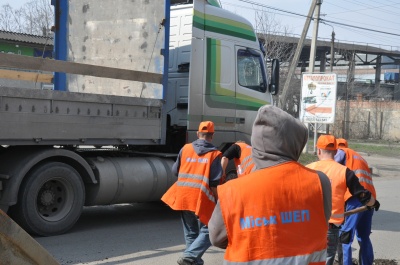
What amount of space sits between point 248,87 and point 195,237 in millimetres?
4491

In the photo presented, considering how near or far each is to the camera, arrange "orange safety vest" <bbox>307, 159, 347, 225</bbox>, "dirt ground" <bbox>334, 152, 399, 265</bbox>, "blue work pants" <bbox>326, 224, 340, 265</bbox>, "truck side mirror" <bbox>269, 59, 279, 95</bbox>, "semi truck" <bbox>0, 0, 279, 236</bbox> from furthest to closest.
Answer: "dirt ground" <bbox>334, 152, 399, 265</bbox> < "truck side mirror" <bbox>269, 59, 279, 95</bbox> < "semi truck" <bbox>0, 0, 279, 236</bbox> < "blue work pants" <bbox>326, 224, 340, 265</bbox> < "orange safety vest" <bbox>307, 159, 347, 225</bbox>

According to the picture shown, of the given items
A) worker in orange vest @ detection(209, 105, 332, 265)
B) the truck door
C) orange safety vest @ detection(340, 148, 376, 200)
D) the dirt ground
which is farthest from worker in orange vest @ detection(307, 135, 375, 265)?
the dirt ground

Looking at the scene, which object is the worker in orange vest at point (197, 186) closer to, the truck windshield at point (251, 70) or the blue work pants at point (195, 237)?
the blue work pants at point (195, 237)

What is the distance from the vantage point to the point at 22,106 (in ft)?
23.2

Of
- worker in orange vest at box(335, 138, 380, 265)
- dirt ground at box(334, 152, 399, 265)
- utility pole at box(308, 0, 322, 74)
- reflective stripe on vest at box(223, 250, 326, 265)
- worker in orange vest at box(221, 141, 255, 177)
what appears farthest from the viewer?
utility pole at box(308, 0, 322, 74)

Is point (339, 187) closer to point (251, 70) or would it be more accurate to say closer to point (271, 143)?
point (271, 143)

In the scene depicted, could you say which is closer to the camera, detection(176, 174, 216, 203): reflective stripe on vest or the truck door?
detection(176, 174, 216, 203): reflective stripe on vest

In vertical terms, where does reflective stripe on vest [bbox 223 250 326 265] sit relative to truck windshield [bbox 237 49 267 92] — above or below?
below

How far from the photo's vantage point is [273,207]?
2754 millimetres

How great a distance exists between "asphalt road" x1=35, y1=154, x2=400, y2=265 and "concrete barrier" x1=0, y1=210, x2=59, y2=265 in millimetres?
4250

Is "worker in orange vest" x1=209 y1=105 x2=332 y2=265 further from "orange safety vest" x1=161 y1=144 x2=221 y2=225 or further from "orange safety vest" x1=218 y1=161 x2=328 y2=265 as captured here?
"orange safety vest" x1=161 y1=144 x2=221 y2=225

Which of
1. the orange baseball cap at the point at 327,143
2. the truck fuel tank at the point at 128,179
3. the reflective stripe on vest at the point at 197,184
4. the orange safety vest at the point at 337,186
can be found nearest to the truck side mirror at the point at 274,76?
the truck fuel tank at the point at 128,179

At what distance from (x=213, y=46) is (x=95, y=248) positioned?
13.2ft

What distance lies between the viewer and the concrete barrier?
93.0 inches
